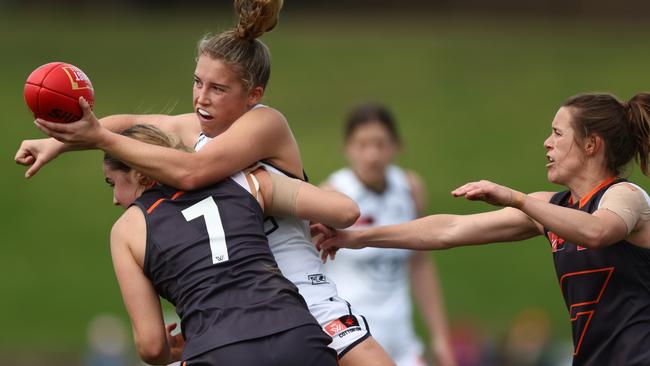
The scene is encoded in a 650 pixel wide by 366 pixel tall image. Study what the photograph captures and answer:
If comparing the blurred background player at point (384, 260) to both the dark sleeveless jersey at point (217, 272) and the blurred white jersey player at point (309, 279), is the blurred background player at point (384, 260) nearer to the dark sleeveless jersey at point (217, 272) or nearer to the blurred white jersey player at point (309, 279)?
the blurred white jersey player at point (309, 279)

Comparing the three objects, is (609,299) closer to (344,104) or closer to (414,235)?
(414,235)

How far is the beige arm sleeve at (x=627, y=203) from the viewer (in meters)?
4.22

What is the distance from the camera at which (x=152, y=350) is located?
4180 millimetres

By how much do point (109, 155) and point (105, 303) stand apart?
1210 centimetres

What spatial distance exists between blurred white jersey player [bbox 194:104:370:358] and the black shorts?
1.43 feet

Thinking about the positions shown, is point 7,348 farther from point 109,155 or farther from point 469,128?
point 469,128

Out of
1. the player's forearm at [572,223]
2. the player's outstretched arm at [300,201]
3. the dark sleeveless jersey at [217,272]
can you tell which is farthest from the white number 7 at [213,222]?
the player's forearm at [572,223]

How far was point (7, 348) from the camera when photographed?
14195mm

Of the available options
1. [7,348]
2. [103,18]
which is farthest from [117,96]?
[7,348]

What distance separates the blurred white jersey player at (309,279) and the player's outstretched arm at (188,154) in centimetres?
16

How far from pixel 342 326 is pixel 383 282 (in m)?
3.06

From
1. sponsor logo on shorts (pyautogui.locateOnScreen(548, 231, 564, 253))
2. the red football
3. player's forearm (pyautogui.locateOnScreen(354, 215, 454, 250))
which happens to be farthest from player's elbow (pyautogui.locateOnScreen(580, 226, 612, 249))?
the red football

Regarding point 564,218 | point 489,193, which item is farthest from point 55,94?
point 564,218

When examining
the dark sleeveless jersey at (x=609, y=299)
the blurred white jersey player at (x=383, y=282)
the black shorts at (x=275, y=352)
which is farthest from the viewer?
the blurred white jersey player at (x=383, y=282)
